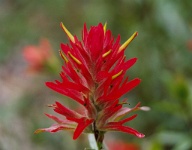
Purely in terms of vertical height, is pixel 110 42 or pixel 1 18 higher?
pixel 1 18

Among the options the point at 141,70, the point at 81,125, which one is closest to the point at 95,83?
A: the point at 81,125

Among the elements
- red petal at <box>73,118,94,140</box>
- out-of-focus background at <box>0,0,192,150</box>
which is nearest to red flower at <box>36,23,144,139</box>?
red petal at <box>73,118,94,140</box>

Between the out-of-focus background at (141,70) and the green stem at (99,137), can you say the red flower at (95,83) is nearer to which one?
the green stem at (99,137)

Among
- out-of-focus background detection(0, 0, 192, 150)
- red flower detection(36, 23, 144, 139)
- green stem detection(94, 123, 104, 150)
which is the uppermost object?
out-of-focus background detection(0, 0, 192, 150)

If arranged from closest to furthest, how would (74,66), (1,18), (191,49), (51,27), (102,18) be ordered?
1. (74,66)
2. (191,49)
3. (102,18)
4. (1,18)
5. (51,27)

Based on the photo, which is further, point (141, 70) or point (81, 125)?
point (141, 70)

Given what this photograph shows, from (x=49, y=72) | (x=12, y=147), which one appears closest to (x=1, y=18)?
(x=49, y=72)

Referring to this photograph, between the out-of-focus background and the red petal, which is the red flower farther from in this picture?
the out-of-focus background

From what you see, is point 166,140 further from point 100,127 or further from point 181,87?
point 100,127

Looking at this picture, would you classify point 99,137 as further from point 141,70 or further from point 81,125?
point 141,70
